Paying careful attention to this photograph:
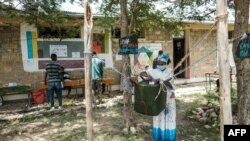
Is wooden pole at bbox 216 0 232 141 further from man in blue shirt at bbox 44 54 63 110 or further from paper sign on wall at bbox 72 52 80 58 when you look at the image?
paper sign on wall at bbox 72 52 80 58

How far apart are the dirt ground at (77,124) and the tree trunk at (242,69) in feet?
2.76

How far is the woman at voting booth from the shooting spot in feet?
17.8

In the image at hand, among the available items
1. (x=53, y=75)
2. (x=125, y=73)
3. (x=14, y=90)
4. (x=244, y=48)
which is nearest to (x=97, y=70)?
(x=53, y=75)

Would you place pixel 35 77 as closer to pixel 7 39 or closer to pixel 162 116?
pixel 7 39

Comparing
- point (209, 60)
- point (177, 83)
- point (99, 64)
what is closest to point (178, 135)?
point (99, 64)

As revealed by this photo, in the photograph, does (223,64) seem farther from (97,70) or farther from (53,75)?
(97,70)

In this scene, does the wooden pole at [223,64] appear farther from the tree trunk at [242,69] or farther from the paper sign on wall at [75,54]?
the paper sign on wall at [75,54]

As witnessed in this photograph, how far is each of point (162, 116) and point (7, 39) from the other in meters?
7.45

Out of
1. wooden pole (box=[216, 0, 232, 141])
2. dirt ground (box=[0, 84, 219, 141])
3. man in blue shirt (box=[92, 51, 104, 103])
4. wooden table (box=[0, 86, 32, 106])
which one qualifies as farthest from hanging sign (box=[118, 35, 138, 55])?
wooden table (box=[0, 86, 32, 106])

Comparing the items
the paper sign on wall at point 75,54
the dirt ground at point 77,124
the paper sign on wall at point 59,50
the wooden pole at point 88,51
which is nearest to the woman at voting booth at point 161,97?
the dirt ground at point 77,124

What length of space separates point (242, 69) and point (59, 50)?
24.6 ft

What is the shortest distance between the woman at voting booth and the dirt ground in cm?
76

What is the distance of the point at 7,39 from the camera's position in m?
11.4

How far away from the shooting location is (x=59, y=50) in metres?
12.3
